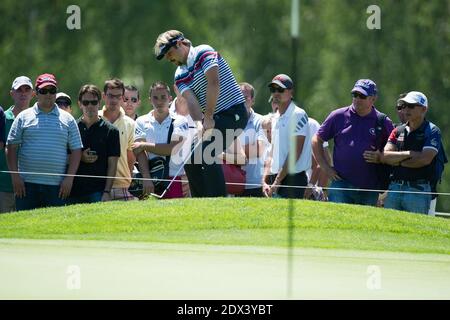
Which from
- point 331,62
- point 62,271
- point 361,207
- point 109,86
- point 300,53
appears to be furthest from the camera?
point 300,53

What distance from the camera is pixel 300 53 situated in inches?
1580

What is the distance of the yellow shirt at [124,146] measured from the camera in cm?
1178

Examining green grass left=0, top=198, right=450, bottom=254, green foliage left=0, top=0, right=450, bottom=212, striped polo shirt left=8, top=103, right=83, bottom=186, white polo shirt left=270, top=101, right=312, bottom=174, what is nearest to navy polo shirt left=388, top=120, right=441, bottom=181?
green grass left=0, top=198, right=450, bottom=254

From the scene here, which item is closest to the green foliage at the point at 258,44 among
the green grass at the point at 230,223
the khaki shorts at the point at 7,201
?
the khaki shorts at the point at 7,201

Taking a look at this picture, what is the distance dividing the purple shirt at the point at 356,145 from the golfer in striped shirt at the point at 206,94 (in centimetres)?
143

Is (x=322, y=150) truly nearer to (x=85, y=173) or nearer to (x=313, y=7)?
(x=85, y=173)

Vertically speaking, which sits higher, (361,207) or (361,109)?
(361,109)

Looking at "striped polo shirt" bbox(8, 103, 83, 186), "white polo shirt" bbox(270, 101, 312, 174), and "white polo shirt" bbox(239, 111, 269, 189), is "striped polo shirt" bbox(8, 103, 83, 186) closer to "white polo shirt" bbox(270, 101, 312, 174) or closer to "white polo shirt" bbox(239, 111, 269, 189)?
"white polo shirt" bbox(239, 111, 269, 189)

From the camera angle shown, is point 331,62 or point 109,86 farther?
point 331,62

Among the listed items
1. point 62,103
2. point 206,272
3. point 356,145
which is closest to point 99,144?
point 62,103

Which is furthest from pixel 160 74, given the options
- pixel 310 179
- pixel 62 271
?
pixel 62 271

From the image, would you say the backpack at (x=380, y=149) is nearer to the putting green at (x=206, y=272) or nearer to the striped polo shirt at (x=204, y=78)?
the striped polo shirt at (x=204, y=78)
